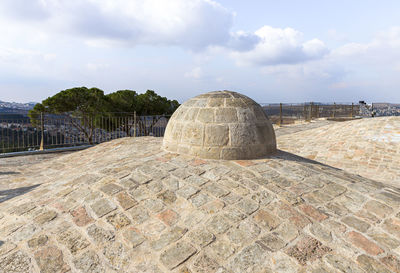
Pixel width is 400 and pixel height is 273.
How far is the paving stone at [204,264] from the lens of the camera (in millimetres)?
2633

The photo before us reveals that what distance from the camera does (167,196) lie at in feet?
12.6

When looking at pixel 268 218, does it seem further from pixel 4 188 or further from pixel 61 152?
pixel 61 152

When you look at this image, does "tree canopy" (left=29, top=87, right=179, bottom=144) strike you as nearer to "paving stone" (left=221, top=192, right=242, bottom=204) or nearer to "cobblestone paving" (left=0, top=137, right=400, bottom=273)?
"cobblestone paving" (left=0, top=137, right=400, bottom=273)

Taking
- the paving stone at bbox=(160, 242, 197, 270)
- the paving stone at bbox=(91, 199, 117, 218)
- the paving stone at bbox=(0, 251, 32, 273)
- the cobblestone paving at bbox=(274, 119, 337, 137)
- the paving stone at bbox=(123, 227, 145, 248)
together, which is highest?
the cobblestone paving at bbox=(274, 119, 337, 137)

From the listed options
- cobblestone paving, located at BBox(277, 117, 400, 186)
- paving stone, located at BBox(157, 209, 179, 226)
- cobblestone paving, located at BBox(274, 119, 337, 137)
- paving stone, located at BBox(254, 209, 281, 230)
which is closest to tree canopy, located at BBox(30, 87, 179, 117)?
cobblestone paving, located at BBox(274, 119, 337, 137)

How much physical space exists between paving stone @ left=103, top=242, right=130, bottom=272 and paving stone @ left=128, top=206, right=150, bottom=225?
0.42 metres

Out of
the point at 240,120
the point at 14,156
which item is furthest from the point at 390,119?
the point at 14,156

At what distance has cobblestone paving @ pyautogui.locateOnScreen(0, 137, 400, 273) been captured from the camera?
2752mm

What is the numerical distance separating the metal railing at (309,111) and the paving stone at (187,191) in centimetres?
1980

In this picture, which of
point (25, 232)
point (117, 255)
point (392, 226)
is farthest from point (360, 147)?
point (25, 232)

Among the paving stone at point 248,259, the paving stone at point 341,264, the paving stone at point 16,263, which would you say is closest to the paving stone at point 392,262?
the paving stone at point 341,264

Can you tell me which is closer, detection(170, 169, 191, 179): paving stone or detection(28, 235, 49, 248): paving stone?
detection(28, 235, 49, 248): paving stone

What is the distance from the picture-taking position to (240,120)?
546 cm

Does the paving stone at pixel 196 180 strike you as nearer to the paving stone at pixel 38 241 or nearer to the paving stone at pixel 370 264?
the paving stone at pixel 38 241
